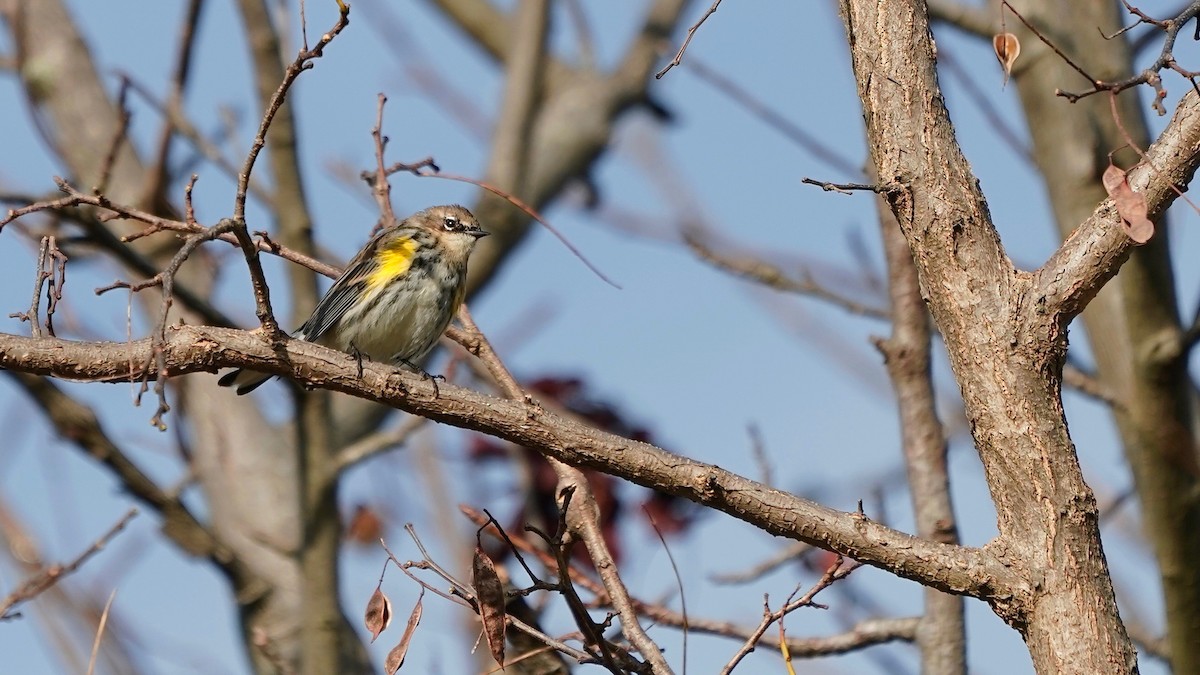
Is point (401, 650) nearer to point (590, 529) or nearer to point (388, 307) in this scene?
point (590, 529)

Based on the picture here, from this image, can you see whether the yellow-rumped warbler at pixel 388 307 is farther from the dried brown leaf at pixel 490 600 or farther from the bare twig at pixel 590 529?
the dried brown leaf at pixel 490 600

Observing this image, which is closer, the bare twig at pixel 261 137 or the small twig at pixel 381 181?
the bare twig at pixel 261 137

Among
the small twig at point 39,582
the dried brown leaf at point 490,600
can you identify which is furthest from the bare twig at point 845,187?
the small twig at point 39,582

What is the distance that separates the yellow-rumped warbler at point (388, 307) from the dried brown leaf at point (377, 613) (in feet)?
10.2

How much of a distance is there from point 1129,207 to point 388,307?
4370mm

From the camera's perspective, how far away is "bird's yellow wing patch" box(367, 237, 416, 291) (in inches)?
262

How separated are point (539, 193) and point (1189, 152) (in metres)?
9.18

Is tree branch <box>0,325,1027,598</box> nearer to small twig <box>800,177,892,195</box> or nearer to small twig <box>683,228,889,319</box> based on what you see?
small twig <box>800,177,892,195</box>

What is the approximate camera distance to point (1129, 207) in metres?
2.70

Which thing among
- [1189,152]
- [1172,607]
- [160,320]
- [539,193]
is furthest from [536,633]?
[539,193]

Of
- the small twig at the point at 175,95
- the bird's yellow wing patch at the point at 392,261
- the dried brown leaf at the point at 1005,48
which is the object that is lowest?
the dried brown leaf at the point at 1005,48

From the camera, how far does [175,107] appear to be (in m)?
8.30

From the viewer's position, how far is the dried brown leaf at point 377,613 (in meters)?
3.27

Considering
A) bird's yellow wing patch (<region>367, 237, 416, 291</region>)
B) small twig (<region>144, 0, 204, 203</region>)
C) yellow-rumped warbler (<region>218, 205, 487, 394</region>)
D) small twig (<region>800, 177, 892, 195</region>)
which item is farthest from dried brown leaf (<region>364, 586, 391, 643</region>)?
small twig (<region>144, 0, 204, 203</region>)
